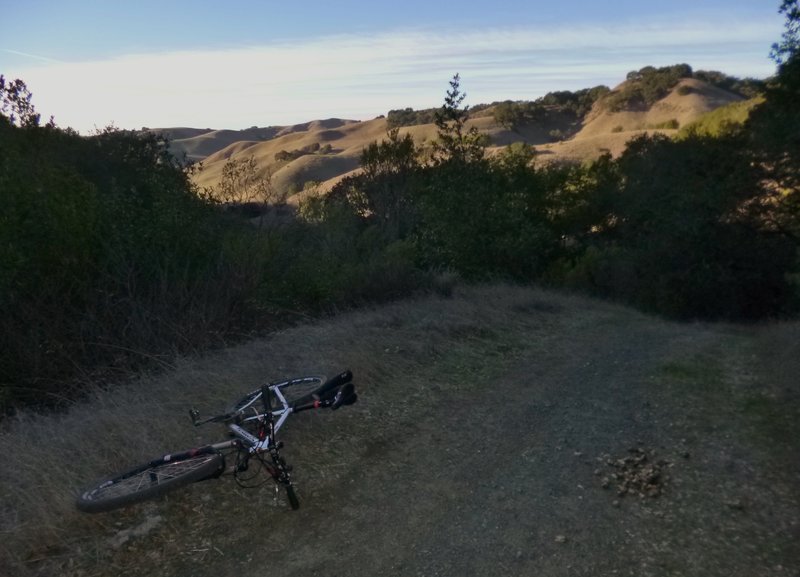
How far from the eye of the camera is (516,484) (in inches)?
211

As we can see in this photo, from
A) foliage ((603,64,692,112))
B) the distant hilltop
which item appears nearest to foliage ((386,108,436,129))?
the distant hilltop

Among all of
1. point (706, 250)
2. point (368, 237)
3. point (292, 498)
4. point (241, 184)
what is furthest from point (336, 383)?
point (706, 250)

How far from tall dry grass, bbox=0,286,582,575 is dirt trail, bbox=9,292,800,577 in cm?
10

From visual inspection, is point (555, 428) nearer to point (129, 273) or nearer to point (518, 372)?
point (518, 372)

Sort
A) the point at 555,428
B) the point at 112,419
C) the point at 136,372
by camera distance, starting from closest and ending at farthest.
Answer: the point at 112,419 < the point at 555,428 < the point at 136,372

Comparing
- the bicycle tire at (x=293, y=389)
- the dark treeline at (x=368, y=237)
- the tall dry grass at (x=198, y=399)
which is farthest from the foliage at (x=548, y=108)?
the bicycle tire at (x=293, y=389)

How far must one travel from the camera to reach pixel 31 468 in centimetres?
516

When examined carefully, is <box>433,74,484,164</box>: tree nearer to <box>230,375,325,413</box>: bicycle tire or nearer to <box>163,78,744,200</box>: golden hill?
<box>230,375,325,413</box>: bicycle tire

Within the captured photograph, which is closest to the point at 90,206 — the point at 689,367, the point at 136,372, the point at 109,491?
the point at 136,372

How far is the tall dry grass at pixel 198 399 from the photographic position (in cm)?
455

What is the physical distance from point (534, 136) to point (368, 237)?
226ft

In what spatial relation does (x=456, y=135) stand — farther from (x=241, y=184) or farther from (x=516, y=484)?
(x=516, y=484)

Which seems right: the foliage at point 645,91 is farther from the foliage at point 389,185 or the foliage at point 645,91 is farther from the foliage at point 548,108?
the foliage at point 389,185

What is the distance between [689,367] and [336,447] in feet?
18.3
